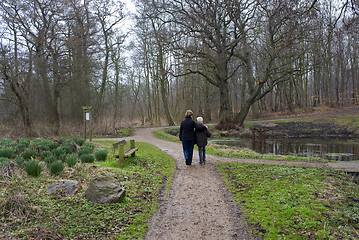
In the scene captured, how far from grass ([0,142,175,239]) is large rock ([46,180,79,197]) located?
12 cm

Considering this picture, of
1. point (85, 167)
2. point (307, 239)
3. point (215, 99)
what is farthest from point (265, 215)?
point (215, 99)

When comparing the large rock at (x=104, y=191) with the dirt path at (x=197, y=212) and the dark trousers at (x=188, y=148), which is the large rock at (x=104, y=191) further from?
the dark trousers at (x=188, y=148)

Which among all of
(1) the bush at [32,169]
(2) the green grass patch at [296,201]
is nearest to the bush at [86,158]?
(1) the bush at [32,169]

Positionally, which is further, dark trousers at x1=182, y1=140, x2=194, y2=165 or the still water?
the still water

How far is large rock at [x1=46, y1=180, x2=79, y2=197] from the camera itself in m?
5.80

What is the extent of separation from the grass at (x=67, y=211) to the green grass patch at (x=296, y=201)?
2079mm

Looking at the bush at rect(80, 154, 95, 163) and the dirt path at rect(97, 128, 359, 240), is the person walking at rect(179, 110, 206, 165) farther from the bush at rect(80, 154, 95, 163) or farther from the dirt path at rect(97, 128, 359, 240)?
the bush at rect(80, 154, 95, 163)

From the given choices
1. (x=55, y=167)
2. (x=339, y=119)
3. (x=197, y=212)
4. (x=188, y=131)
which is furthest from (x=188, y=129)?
(x=339, y=119)

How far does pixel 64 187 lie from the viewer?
6027 millimetres

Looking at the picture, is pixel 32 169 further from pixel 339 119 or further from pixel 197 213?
pixel 339 119

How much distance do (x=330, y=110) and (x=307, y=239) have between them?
110ft

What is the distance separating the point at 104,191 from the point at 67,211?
90 cm

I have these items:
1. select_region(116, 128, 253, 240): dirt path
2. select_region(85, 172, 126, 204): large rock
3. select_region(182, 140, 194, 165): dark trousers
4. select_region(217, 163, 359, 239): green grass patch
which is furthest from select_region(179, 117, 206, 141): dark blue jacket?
select_region(85, 172, 126, 204): large rock

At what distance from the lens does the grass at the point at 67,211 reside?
4.30 metres
